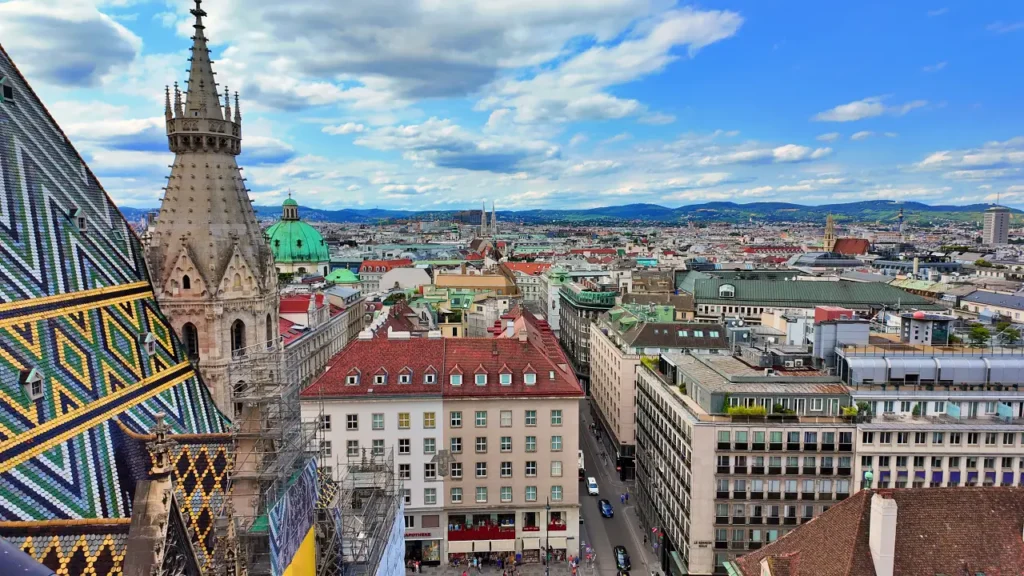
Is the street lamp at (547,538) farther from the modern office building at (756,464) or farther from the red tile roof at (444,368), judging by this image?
the modern office building at (756,464)

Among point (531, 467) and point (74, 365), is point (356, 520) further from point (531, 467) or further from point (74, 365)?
point (531, 467)

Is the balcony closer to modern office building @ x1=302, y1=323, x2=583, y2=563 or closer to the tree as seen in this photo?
modern office building @ x1=302, y1=323, x2=583, y2=563

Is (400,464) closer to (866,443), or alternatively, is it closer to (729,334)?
(866,443)

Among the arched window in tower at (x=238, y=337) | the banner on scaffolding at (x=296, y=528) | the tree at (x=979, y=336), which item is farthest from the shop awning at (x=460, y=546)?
the tree at (x=979, y=336)

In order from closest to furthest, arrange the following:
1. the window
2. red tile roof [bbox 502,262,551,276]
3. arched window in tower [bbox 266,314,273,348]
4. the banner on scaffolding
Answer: the banner on scaffolding < arched window in tower [bbox 266,314,273,348] < the window < red tile roof [bbox 502,262,551,276]

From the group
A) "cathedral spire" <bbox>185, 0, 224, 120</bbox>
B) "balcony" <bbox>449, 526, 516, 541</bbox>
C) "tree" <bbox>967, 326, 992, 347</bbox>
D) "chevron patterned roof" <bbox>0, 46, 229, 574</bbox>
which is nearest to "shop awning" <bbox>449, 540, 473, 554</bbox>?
"balcony" <bbox>449, 526, 516, 541</bbox>

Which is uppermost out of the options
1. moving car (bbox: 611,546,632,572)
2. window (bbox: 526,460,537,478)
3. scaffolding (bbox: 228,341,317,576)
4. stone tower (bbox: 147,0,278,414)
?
stone tower (bbox: 147,0,278,414)
